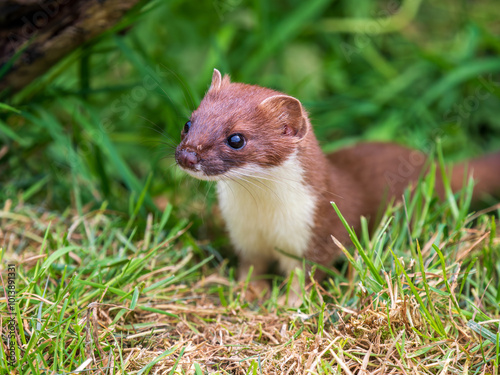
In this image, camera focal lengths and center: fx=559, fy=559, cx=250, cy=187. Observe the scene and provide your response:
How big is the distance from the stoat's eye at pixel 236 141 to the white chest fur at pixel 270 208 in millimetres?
118

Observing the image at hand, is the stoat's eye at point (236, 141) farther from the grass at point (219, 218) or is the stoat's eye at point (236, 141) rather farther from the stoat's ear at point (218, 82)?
the grass at point (219, 218)

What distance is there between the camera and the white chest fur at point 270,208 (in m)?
3.08

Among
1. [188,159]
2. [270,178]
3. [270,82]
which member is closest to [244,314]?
[270,178]

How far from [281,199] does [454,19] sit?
3.62 m

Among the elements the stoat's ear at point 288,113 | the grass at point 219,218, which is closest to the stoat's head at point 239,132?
the stoat's ear at point 288,113

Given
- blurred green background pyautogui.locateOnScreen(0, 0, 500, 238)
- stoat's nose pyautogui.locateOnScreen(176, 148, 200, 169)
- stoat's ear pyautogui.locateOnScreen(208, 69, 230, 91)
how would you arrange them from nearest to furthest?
1. stoat's nose pyautogui.locateOnScreen(176, 148, 200, 169)
2. stoat's ear pyautogui.locateOnScreen(208, 69, 230, 91)
3. blurred green background pyautogui.locateOnScreen(0, 0, 500, 238)

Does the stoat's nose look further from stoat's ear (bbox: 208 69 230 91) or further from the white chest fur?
stoat's ear (bbox: 208 69 230 91)

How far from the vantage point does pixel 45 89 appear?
→ 3.95 m

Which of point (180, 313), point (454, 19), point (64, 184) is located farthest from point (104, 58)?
point (454, 19)

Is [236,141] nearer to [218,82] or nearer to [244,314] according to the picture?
[218,82]

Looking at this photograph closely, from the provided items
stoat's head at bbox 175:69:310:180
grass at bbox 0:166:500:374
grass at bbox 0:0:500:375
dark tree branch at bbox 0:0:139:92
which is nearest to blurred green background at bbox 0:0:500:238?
grass at bbox 0:0:500:375

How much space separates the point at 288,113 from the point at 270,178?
368 mm

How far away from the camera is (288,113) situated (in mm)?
3051

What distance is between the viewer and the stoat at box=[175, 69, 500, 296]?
288cm
